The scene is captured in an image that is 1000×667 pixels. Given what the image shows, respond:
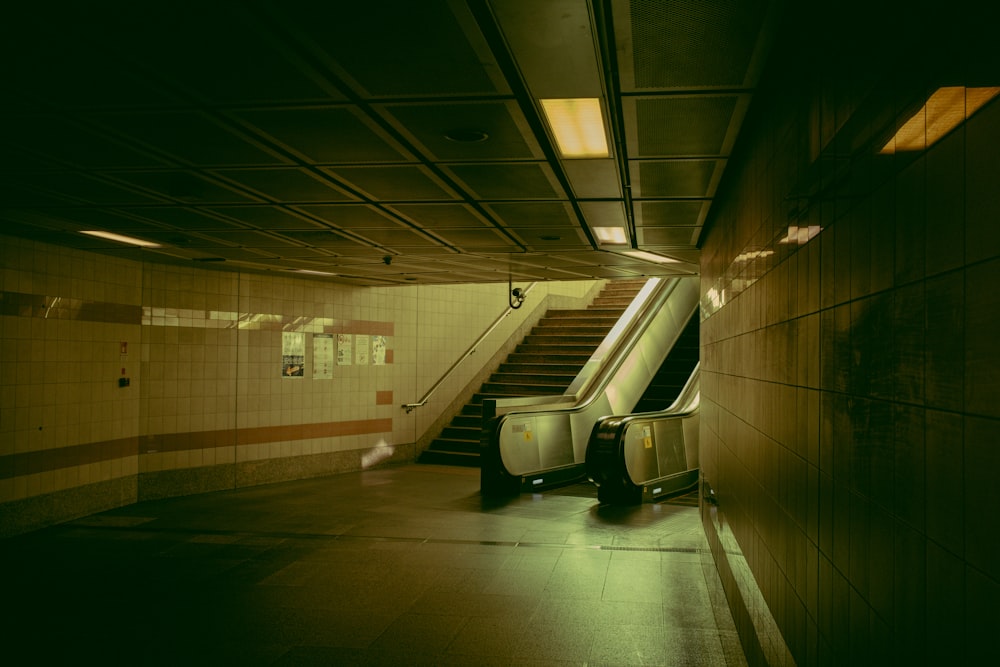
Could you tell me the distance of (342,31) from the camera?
242cm

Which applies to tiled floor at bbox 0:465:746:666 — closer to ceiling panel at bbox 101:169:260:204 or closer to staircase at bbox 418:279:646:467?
ceiling panel at bbox 101:169:260:204

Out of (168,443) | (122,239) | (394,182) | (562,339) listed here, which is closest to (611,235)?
(394,182)

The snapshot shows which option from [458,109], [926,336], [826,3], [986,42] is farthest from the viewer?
[458,109]

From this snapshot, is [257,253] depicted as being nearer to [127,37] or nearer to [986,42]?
[127,37]

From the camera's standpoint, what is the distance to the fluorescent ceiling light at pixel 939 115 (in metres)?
1.14

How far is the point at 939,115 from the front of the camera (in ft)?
4.18

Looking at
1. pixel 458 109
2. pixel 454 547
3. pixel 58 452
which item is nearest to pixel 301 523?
pixel 454 547

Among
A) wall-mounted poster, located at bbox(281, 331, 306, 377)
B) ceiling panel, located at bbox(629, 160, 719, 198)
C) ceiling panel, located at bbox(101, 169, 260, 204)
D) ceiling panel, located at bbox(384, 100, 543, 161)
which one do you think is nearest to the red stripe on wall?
wall-mounted poster, located at bbox(281, 331, 306, 377)

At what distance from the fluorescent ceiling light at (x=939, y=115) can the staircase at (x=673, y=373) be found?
9846mm

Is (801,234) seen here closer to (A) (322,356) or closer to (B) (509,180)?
(B) (509,180)

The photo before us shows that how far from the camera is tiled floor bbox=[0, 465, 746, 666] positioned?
150 inches

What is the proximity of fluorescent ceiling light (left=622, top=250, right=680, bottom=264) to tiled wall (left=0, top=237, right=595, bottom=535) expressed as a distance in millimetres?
4743

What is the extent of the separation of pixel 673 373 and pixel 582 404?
2.85 metres

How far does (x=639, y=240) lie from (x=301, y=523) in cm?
440
